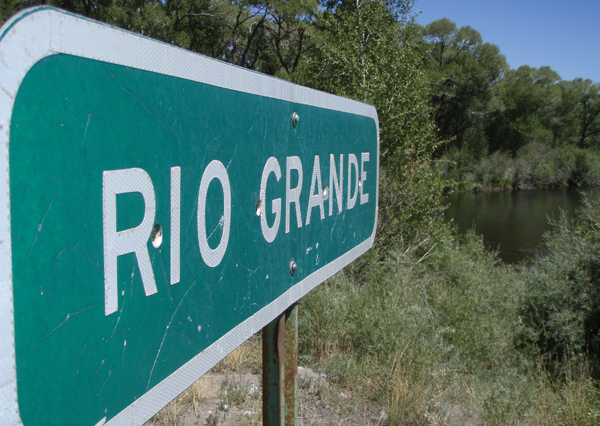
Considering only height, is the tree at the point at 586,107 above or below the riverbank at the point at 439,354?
above

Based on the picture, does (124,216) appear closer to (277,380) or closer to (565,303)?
(277,380)

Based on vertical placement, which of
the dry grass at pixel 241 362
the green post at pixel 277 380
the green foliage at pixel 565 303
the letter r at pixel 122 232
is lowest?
the green foliage at pixel 565 303

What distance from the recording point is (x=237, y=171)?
80cm

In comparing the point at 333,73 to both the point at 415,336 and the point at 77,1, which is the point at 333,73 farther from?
the point at 77,1

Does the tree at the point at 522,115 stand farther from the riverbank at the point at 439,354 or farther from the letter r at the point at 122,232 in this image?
the letter r at the point at 122,232

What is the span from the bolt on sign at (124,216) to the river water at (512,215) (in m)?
12.7

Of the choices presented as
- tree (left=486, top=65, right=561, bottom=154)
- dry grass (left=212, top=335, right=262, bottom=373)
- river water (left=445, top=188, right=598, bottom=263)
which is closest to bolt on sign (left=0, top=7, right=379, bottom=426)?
dry grass (left=212, top=335, right=262, bottom=373)

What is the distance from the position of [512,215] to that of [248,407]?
2199cm

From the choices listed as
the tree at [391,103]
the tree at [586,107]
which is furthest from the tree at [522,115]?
the tree at [391,103]

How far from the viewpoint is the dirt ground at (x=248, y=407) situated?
2467mm

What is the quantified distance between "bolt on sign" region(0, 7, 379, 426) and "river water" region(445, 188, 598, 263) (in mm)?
12657

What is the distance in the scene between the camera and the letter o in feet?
2.30

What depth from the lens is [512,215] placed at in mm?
22156

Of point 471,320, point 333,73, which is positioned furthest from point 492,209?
point 471,320
